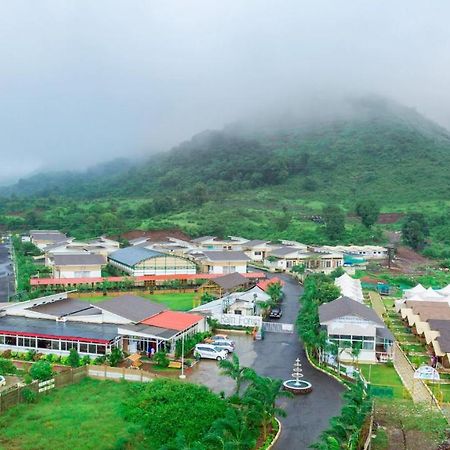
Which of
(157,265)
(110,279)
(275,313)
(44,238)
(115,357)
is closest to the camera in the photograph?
(115,357)

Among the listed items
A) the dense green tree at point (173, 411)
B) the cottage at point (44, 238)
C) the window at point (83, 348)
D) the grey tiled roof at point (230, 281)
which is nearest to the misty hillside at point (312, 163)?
the cottage at point (44, 238)

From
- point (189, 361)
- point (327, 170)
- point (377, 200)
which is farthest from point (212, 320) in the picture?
point (327, 170)

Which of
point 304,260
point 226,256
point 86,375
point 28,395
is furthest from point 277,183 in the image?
point 28,395

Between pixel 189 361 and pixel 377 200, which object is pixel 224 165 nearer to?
pixel 377 200

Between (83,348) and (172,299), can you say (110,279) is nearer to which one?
(172,299)

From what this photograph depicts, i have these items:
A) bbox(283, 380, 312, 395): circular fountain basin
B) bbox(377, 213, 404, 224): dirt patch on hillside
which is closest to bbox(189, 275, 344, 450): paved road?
bbox(283, 380, 312, 395): circular fountain basin

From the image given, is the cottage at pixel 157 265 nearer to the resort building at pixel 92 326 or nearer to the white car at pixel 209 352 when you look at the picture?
the resort building at pixel 92 326
